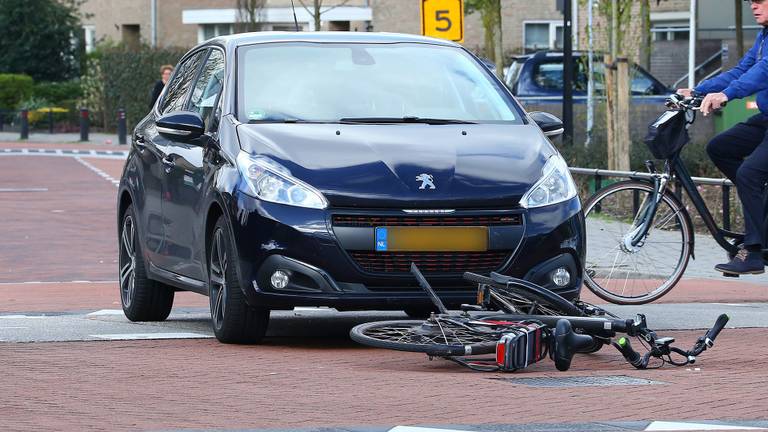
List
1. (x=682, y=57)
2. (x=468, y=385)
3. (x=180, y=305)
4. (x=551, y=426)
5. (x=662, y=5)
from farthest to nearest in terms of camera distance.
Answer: (x=662, y=5) < (x=682, y=57) < (x=180, y=305) < (x=468, y=385) < (x=551, y=426)

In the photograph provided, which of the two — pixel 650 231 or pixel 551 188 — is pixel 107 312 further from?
pixel 551 188

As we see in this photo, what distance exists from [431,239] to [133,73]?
1721 inches

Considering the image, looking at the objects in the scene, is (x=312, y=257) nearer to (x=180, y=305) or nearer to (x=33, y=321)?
(x=33, y=321)

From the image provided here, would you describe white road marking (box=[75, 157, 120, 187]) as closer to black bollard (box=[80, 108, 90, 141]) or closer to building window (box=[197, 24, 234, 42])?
black bollard (box=[80, 108, 90, 141])

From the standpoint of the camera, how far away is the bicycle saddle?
23.9 feet

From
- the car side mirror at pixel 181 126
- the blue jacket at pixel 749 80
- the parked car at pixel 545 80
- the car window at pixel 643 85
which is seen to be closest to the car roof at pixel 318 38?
the car side mirror at pixel 181 126

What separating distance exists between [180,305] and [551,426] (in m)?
6.01

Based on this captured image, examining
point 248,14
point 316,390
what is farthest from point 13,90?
point 316,390

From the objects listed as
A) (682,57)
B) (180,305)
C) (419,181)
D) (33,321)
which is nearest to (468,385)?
(419,181)

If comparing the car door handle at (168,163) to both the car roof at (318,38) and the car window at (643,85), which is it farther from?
the car window at (643,85)

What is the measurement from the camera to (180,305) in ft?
38.1

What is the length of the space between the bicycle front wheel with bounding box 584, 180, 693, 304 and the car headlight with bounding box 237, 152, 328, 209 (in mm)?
2691

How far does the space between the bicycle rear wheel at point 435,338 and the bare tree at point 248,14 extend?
44.8 metres

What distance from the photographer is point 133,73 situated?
167 ft
